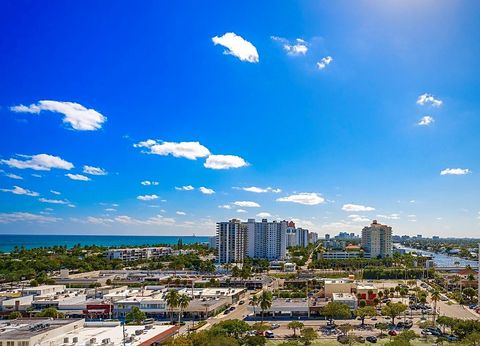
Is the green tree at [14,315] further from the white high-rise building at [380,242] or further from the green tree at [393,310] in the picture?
the white high-rise building at [380,242]

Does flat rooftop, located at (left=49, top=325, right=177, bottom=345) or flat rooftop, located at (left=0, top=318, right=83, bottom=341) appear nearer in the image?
flat rooftop, located at (left=0, top=318, right=83, bottom=341)

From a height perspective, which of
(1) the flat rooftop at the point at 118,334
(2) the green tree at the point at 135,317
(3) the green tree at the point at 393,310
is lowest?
(2) the green tree at the point at 135,317

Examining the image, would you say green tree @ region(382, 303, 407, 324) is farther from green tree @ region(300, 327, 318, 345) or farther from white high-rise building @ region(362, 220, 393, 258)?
white high-rise building @ region(362, 220, 393, 258)

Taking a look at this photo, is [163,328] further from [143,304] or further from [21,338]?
[143,304]

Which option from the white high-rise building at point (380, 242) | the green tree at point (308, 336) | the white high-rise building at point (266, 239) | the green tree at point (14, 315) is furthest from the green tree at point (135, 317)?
the white high-rise building at point (380, 242)

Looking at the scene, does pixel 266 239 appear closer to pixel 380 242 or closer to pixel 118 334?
pixel 380 242

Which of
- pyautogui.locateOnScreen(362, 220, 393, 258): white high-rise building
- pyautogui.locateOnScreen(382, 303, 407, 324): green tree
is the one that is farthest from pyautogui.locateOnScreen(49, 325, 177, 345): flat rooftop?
pyautogui.locateOnScreen(362, 220, 393, 258): white high-rise building

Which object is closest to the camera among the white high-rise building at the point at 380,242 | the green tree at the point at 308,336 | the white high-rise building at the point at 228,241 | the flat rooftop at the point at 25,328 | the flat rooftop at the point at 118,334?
the flat rooftop at the point at 25,328

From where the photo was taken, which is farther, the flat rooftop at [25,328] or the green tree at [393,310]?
the green tree at [393,310]

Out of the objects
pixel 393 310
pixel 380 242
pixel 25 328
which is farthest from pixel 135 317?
pixel 380 242

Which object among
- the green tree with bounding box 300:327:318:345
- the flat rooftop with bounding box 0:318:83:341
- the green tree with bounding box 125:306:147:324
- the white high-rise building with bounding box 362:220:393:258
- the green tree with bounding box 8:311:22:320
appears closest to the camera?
the flat rooftop with bounding box 0:318:83:341

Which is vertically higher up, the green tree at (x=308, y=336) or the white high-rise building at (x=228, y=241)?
the white high-rise building at (x=228, y=241)

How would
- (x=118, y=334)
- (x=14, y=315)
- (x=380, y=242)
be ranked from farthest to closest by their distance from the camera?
(x=380, y=242) → (x=14, y=315) → (x=118, y=334)
